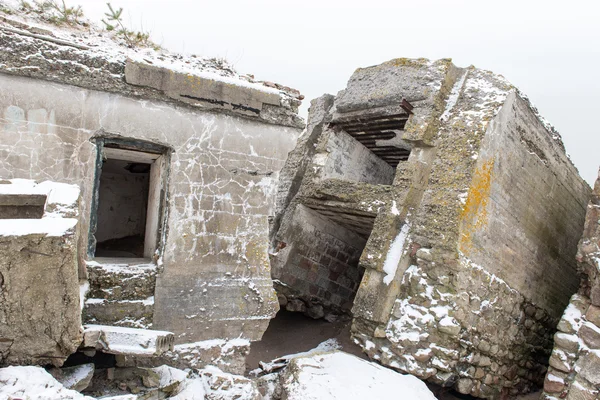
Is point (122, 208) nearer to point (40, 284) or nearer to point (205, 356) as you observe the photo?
point (205, 356)

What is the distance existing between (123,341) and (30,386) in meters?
0.65

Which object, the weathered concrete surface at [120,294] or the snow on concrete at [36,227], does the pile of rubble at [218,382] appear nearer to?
the weathered concrete surface at [120,294]

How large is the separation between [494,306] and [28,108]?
511 centimetres

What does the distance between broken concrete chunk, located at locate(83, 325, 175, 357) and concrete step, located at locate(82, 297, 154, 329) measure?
21.3 inches

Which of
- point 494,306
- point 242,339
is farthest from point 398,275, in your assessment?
point 242,339

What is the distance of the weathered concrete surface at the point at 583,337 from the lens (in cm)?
430

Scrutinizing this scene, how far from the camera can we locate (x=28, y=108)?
3.32 meters

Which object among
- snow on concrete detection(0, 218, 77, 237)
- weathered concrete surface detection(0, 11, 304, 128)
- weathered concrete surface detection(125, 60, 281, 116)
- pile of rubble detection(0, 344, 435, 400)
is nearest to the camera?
snow on concrete detection(0, 218, 77, 237)

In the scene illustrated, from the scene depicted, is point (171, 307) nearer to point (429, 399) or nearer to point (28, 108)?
point (28, 108)

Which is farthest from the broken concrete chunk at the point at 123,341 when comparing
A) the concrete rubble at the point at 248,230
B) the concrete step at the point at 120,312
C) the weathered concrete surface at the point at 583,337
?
the weathered concrete surface at the point at 583,337

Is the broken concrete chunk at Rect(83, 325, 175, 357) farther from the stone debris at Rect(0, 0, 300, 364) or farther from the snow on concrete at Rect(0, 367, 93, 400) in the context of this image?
the snow on concrete at Rect(0, 367, 93, 400)

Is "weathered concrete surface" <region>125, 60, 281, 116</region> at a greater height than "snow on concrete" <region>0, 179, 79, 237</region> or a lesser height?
greater

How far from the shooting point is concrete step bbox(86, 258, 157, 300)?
11.7 ft

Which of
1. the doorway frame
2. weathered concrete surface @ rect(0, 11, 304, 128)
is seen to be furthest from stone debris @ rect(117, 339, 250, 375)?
weathered concrete surface @ rect(0, 11, 304, 128)
